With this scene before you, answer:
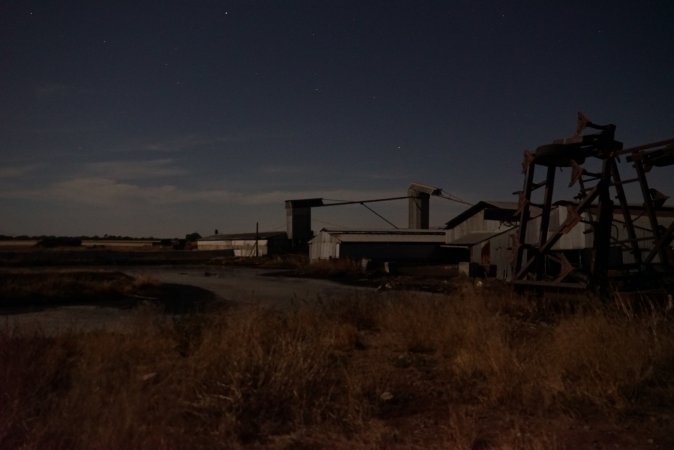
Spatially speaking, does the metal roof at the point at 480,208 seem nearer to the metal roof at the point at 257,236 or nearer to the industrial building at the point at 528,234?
the industrial building at the point at 528,234

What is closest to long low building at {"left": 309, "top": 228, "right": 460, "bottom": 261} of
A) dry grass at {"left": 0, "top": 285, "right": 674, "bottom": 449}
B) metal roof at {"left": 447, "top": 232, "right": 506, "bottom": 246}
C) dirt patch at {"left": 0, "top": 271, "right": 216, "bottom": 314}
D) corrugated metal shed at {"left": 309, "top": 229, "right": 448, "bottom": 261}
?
corrugated metal shed at {"left": 309, "top": 229, "right": 448, "bottom": 261}

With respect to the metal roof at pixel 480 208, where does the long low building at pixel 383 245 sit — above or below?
below

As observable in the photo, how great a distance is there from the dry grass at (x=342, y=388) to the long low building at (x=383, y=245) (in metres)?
33.6

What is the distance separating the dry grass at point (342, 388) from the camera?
419 cm

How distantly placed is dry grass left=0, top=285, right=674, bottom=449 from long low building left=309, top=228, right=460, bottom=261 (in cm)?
3356

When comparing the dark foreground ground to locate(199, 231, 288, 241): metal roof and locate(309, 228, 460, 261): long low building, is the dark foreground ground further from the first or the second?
locate(199, 231, 288, 241): metal roof

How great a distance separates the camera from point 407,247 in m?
42.5

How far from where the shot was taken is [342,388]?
5629 mm

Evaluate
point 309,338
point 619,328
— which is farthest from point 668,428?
point 309,338

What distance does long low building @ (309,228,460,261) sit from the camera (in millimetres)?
A: 41812

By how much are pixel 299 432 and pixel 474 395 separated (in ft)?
6.75

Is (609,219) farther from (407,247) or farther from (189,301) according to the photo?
(407,247)

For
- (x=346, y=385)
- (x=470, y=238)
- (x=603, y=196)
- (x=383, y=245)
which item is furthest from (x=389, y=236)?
(x=346, y=385)

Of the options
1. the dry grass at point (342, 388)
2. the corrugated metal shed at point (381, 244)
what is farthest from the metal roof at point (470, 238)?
the dry grass at point (342, 388)
